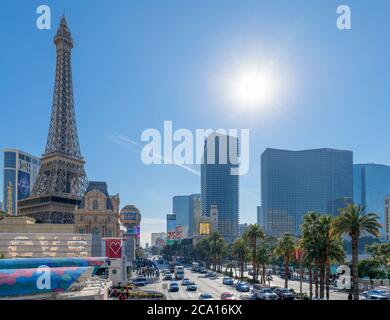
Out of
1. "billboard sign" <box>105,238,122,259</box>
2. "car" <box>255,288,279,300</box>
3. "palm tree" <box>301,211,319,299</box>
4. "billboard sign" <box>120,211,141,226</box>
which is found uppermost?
"palm tree" <box>301,211,319,299</box>

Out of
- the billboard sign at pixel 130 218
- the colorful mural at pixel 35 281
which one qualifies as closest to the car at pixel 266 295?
the colorful mural at pixel 35 281

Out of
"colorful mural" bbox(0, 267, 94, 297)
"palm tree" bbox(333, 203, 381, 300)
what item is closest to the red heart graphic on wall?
"colorful mural" bbox(0, 267, 94, 297)

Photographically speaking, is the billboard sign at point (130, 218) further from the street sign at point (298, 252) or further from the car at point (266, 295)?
the car at point (266, 295)

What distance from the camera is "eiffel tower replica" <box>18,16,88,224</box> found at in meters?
137

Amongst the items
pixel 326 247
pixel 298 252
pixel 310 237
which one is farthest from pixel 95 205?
pixel 326 247

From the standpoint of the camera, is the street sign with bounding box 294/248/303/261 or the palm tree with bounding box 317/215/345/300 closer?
the palm tree with bounding box 317/215/345/300

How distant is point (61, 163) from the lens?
143 meters

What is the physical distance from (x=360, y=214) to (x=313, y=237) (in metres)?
8.18

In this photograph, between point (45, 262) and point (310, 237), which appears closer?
point (310, 237)

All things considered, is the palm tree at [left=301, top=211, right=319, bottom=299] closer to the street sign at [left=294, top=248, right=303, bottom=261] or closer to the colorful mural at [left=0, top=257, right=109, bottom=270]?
the street sign at [left=294, top=248, right=303, bottom=261]

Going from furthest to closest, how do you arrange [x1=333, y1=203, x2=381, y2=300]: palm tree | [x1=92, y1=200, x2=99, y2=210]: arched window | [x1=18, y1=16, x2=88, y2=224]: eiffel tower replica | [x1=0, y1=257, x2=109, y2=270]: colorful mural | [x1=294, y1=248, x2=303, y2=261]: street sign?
1. [x1=18, y1=16, x2=88, y2=224]: eiffel tower replica
2. [x1=92, y1=200, x2=99, y2=210]: arched window
3. [x1=294, y1=248, x2=303, y2=261]: street sign
4. [x1=0, y1=257, x2=109, y2=270]: colorful mural
5. [x1=333, y1=203, x2=381, y2=300]: palm tree

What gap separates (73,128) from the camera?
15388cm

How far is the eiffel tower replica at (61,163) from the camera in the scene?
450 feet

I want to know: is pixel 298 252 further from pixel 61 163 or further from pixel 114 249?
pixel 61 163
